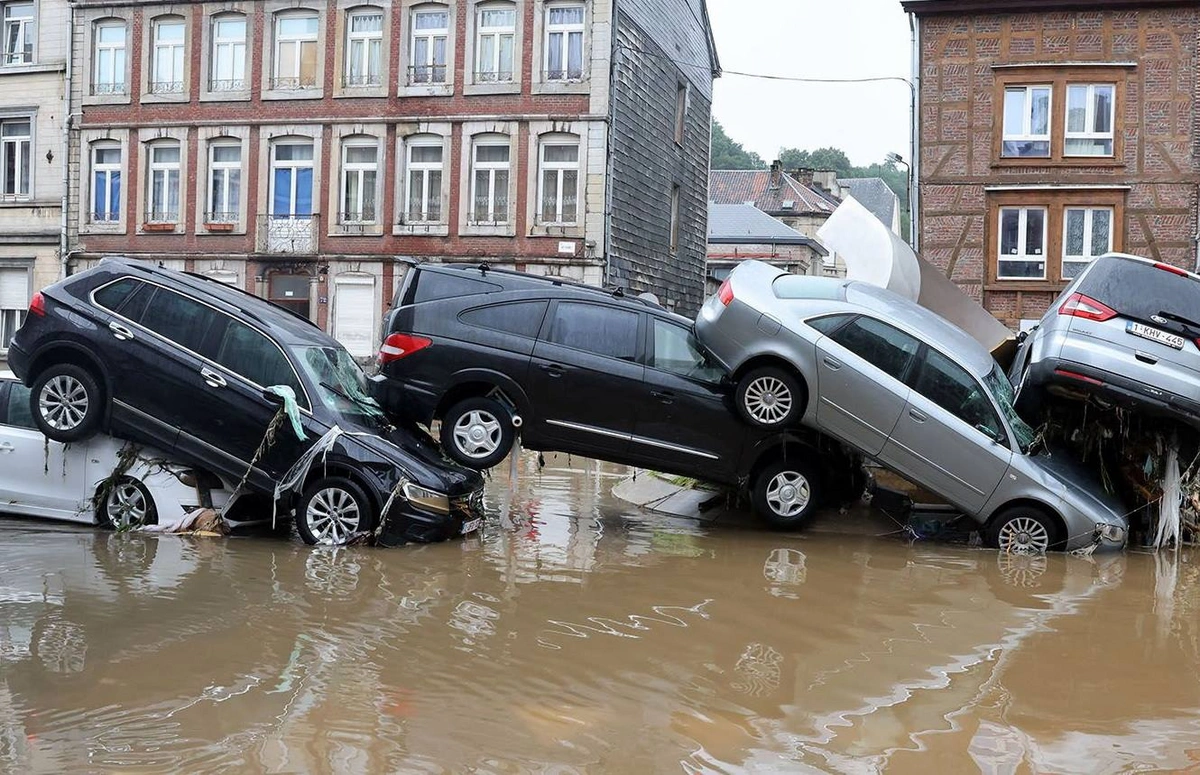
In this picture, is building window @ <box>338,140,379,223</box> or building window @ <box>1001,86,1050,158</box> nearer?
building window @ <box>1001,86,1050,158</box>

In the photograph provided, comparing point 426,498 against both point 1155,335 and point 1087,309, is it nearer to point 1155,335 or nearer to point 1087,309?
point 1087,309

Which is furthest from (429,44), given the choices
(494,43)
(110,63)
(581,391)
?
(581,391)

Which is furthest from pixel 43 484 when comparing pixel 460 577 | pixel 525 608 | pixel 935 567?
pixel 935 567

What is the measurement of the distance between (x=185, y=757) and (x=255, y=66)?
27469 mm

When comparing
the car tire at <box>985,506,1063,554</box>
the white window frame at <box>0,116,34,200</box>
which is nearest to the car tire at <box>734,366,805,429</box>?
the car tire at <box>985,506,1063,554</box>

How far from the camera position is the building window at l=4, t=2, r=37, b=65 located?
105ft

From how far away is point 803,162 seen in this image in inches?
4355

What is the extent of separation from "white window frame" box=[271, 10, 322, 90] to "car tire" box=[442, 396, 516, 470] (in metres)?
20.9

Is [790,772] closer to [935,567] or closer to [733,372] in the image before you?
[935,567]

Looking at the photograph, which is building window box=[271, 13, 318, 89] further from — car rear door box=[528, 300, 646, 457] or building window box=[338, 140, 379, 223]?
car rear door box=[528, 300, 646, 457]

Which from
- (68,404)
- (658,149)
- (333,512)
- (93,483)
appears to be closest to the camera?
(333,512)

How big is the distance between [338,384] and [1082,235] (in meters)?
19.5

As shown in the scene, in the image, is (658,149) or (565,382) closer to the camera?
(565,382)

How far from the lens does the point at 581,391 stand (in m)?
11.2
